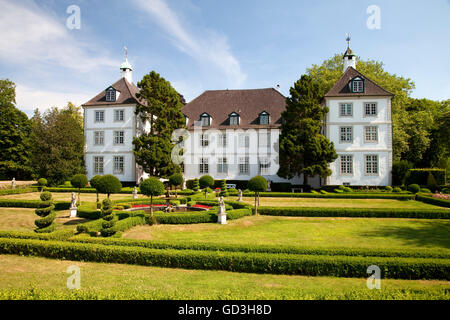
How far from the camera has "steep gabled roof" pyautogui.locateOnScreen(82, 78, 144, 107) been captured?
3322 cm

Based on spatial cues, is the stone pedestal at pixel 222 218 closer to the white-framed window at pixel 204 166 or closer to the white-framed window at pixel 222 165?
the white-framed window at pixel 222 165

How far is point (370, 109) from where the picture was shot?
29.7m

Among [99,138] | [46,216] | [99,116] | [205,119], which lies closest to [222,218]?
[46,216]

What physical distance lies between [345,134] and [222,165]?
48.5 ft

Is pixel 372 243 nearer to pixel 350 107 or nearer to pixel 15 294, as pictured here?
pixel 15 294

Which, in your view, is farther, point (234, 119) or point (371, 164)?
point (234, 119)

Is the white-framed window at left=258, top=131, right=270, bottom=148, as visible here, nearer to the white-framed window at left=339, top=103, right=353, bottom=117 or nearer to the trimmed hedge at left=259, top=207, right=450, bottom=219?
the white-framed window at left=339, top=103, right=353, bottom=117

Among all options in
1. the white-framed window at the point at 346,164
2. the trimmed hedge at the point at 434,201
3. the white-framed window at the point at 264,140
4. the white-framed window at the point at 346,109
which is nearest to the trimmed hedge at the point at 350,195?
the trimmed hedge at the point at 434,201

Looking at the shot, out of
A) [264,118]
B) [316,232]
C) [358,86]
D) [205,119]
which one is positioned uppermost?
[358,86]

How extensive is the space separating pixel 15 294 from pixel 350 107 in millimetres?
31625

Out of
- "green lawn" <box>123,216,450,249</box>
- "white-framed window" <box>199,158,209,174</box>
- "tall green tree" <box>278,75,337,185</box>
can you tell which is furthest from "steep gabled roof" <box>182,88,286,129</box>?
"green lawn" <box>123,216,450,249</box>

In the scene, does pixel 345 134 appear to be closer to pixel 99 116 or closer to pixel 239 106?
pixel 239 106

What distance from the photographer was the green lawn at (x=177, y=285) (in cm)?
550

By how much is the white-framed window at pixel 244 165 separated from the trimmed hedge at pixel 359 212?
16733mm
